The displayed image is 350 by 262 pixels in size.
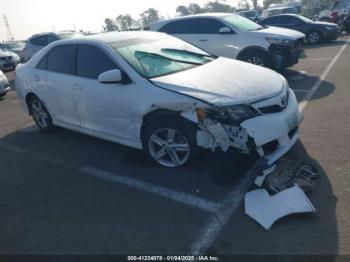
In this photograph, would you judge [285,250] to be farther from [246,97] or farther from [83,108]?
[83,108]

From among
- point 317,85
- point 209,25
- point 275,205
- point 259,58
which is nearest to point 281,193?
point 275,205

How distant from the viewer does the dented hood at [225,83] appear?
3.73m

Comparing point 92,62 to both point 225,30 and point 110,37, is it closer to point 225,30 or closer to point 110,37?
point 110,37

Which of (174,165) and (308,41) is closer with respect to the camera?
(174,165)

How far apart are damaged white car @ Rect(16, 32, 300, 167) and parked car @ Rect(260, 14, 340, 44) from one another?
39.4ft

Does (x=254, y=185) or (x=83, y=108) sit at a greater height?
(x=83, y=108)

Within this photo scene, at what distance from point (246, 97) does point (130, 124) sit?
5.09ft

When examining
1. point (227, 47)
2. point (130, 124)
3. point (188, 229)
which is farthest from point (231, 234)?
point (227, 47)

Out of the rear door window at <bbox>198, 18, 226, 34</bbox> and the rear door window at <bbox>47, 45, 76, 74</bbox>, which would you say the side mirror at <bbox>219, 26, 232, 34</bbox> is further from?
the rear door window at <bbox>47, 45, 76, 74</bbox>

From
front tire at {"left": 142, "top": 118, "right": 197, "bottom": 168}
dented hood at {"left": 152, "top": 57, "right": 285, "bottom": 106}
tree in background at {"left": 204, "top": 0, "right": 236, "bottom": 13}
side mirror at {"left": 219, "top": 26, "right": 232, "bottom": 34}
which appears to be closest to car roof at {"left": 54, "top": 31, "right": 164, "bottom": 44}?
dented hood at {"left": 152, "top": 57, "right": 285, "bottom": 106}

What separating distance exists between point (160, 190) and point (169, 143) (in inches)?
24.2

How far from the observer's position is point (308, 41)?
52.6ft

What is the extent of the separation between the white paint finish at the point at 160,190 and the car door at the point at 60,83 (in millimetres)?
1132

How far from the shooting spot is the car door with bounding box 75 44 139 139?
4.39 metres
